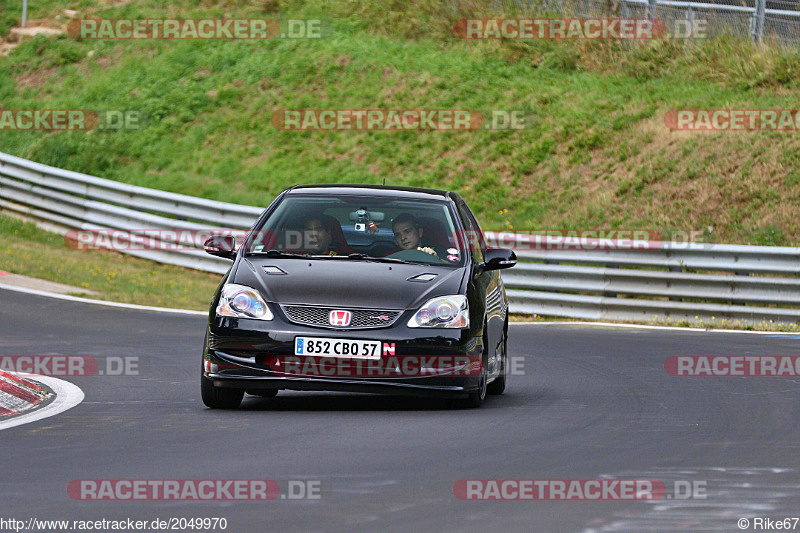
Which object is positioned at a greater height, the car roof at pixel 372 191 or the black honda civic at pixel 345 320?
the car roof at pixel 372 191

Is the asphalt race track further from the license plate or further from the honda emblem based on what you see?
the honda emblem

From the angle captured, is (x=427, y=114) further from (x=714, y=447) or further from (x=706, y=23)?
(x=714, y=447)

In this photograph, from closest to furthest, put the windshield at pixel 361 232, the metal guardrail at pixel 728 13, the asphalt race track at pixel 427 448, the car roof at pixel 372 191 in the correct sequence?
the asphalt race track at pixel 427 448 < the windshield at pixel 361 232 < the car roof at pixel 372 191 < the metal guardrail at pixel 728 13

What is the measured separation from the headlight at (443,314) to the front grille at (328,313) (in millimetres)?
190

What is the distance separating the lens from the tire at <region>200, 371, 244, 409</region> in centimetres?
942

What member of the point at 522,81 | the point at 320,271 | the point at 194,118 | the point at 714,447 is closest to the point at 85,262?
the point at 194,118

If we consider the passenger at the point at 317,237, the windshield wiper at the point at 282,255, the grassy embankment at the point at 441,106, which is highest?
the grassy embankment at the point at 441,106

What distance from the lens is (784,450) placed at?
788 cm

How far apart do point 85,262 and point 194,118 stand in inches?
307

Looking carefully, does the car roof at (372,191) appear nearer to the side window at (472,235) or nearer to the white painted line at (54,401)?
the side window at (472,235)

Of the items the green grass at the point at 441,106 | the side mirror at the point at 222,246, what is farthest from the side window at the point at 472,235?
the green grass at the point at 441,106

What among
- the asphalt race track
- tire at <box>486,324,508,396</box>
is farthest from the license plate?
tire at <box>486,324,508,396</box>

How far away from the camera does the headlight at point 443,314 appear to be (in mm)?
9289

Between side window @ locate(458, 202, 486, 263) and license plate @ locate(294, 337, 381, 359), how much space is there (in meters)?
1.52
